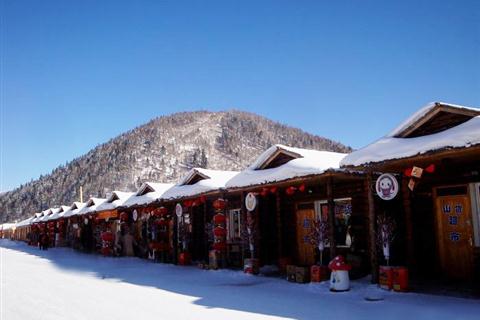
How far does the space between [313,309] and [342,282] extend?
8.14 feet

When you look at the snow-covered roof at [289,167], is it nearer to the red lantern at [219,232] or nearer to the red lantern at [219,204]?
the red lantern at [219,204]

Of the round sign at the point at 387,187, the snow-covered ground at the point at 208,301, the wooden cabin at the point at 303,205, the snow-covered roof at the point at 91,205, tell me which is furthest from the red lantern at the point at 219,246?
the snow-covered roof at the point at 91,205

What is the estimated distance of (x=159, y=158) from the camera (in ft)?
309

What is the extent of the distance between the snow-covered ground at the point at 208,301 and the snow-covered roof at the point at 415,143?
3.18 m

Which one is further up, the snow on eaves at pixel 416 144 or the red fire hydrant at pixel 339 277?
the snow on eaves at pixel 416 144

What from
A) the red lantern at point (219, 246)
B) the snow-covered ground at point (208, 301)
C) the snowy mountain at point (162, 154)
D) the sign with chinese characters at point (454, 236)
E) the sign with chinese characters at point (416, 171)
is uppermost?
the snowy mountain at point (162, 154)

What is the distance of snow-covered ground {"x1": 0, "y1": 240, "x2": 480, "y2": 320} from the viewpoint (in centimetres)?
873

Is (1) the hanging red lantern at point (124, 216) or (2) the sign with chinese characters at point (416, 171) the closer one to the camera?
(2) the sign with chinese characters at point (416, 171)

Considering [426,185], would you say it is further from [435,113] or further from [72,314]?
[72,314]

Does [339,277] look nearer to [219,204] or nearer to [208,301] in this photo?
[208,301]

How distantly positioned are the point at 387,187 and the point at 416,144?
5.28 ft

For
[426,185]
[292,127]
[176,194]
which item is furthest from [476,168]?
[292,127]

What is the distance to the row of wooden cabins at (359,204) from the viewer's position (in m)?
10.7

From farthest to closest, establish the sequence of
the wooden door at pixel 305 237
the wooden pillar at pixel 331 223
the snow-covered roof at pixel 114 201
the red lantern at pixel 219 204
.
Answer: the snow-covered roof at pixel 114 201 < the red lantern at pixel 219 204 < the wooden door at pixel 305 237 < the wooden pillar at pixel 331 223
